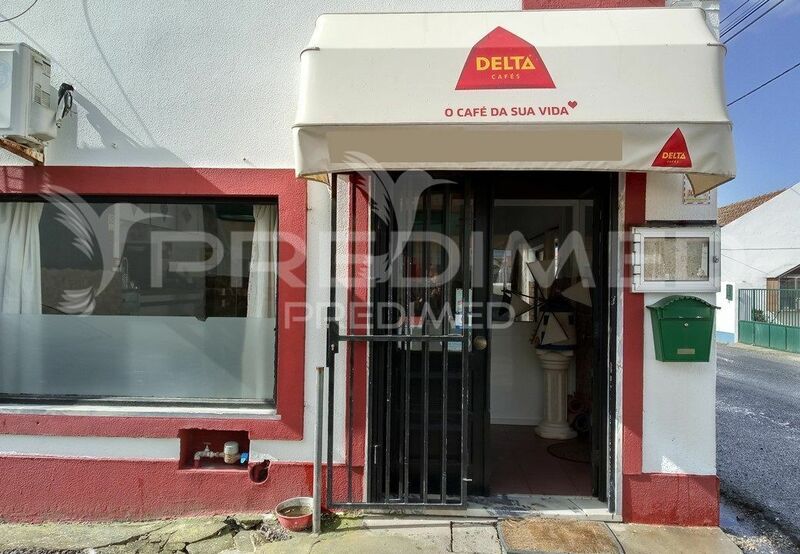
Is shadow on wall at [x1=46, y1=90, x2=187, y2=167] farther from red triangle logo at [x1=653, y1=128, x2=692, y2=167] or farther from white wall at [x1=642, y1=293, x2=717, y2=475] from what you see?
white wall at [x1=642, y1=293, x2=717, y2=475]

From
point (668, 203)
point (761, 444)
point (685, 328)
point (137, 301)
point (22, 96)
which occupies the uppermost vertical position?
point (22, 96)

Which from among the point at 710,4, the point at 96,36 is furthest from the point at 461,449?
the point at 96,36

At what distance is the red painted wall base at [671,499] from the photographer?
11.8ft

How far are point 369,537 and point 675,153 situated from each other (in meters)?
3.07

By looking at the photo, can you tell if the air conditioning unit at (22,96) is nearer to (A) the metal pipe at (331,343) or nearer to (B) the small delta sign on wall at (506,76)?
(A) the metal pipe at (331,343)

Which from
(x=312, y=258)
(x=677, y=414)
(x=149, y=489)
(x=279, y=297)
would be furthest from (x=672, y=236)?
(x=149, y=489)

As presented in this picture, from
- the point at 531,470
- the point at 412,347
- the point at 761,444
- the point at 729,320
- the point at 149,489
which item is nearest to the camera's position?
the point at 149,489

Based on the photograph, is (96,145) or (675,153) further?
(96,145)

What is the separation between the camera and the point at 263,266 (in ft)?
13.3

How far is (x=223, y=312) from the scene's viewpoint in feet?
13.3

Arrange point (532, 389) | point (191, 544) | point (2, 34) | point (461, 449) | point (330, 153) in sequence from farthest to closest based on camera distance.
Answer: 1. point (532, 389)
2. point (2, 34)
3. point (461, 449)
4. point (191, 544)
5. point (330, 153)

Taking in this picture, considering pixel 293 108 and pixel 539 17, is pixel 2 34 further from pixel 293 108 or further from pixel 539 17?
pixel 539 17

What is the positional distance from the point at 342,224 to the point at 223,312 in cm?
119

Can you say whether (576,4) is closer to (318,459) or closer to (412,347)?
(412,347)
